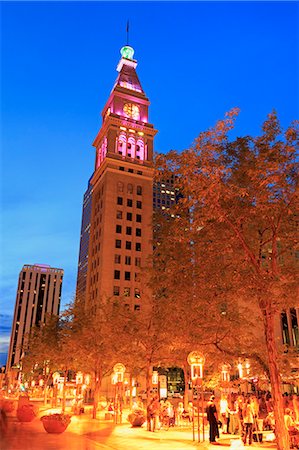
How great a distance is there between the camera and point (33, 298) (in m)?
Result: 192

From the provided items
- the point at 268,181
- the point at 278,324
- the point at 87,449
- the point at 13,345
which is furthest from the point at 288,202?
the point at 13,345

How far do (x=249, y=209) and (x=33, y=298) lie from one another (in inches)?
7522

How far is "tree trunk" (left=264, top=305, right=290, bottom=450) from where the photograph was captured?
1350cm

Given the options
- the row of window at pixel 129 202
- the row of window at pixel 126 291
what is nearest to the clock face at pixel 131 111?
the row of window at pixel 129 202

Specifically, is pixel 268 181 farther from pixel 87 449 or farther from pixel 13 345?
pixel 13 345

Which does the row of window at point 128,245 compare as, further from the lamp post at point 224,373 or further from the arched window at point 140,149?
the lamp post at point 224,373

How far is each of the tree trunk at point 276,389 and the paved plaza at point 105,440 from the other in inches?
81.3

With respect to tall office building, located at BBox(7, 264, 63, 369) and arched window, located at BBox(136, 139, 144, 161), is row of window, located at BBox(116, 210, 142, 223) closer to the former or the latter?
arched window, located at BBox(136, 139, 144, 161)

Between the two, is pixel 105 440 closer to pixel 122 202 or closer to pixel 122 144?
pixel 122 202

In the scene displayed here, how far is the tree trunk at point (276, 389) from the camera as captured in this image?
1350cm

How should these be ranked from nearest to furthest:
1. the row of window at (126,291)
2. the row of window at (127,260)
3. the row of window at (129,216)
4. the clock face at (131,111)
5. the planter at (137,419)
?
the planter at (137,419) → the row of window at (126,291) → the row of window at (127,260) → the row of window at (129,216) → the clock face at (131,111)

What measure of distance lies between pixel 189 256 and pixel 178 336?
21.3ft

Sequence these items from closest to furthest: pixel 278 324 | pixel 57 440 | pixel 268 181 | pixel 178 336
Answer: pixel 268 181, pixel 57 440, pixel 178 336, pixel 278 324

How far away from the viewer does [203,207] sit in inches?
589
